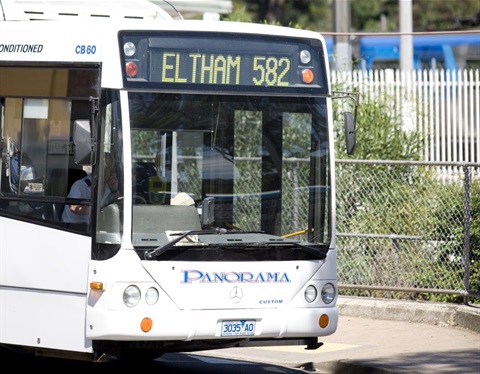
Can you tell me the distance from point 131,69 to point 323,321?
2.67 meters

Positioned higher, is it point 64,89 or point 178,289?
point 64,89

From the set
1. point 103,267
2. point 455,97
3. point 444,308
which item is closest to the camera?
point 103,267

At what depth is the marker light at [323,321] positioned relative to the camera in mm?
9195

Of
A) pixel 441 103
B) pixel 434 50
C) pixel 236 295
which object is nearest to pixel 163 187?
pixel 236 295

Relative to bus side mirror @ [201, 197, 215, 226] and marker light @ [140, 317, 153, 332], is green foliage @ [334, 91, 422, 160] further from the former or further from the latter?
marker light @ [140, 317, 153, 332]

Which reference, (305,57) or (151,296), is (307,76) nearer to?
(305,57)

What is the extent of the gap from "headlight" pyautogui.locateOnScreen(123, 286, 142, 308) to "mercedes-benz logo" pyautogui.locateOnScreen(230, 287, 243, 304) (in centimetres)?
78

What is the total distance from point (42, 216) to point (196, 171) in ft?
4.48

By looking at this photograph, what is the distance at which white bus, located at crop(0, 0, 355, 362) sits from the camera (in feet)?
28.3

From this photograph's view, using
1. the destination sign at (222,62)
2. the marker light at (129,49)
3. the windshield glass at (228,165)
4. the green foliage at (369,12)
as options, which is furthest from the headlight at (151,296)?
the green foliage at (369,12)

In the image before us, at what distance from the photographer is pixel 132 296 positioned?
8.56 m

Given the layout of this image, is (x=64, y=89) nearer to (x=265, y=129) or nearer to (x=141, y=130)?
(x=141, y=130)

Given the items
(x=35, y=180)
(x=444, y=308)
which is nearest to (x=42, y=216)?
(x=35, y=180)

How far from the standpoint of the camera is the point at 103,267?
8594 millimetres
